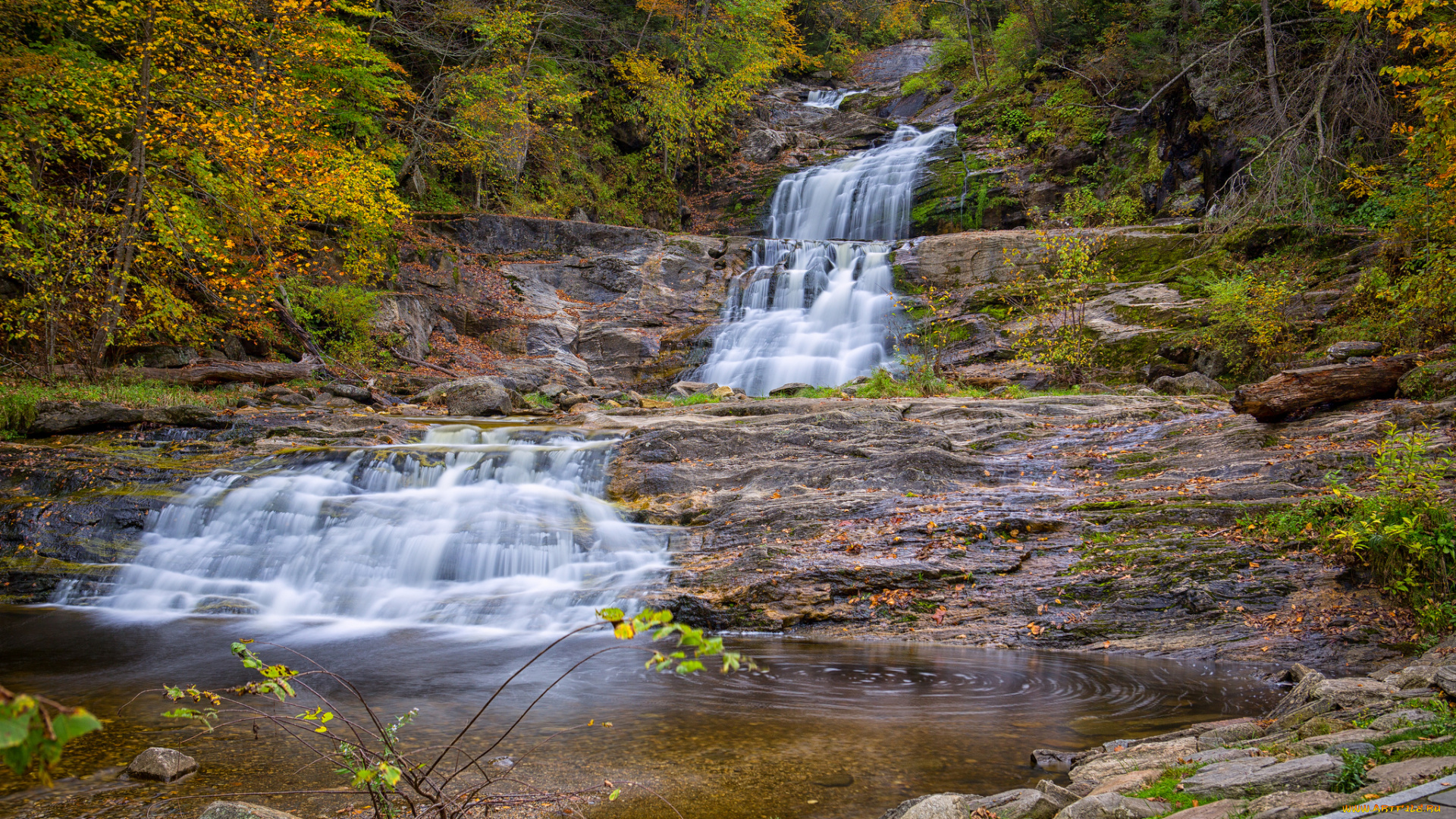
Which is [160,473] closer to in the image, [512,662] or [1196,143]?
[512,662]

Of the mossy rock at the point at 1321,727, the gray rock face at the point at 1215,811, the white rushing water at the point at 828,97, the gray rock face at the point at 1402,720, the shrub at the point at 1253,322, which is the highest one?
the white rushing water at the point at 828,97

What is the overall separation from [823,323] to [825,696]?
1430 cm

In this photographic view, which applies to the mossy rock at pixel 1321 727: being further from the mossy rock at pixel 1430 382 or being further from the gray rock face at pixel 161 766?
the mossy rock at pixel 1430 382

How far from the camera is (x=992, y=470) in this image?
877cm

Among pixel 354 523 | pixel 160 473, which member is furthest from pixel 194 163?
pixel 354 523

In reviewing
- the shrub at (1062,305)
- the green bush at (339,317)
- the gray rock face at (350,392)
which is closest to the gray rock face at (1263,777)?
the shrub at (1062,305)

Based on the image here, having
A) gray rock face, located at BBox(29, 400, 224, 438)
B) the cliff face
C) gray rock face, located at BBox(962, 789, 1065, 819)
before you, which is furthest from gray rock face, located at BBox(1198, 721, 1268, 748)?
the cliff face

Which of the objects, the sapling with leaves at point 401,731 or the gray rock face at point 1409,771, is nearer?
the sapling with leaves at point 401,731

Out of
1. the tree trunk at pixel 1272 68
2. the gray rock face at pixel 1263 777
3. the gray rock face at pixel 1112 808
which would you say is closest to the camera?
the gray rock face at pixel 1263 777

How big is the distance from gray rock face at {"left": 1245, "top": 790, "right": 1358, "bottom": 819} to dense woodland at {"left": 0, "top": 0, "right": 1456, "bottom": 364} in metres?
8.26

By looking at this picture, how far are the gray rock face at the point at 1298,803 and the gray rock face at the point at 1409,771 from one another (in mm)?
125

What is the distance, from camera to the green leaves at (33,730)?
3.19 ft

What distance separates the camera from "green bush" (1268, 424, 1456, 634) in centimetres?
483

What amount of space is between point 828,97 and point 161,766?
37812 millimetres
